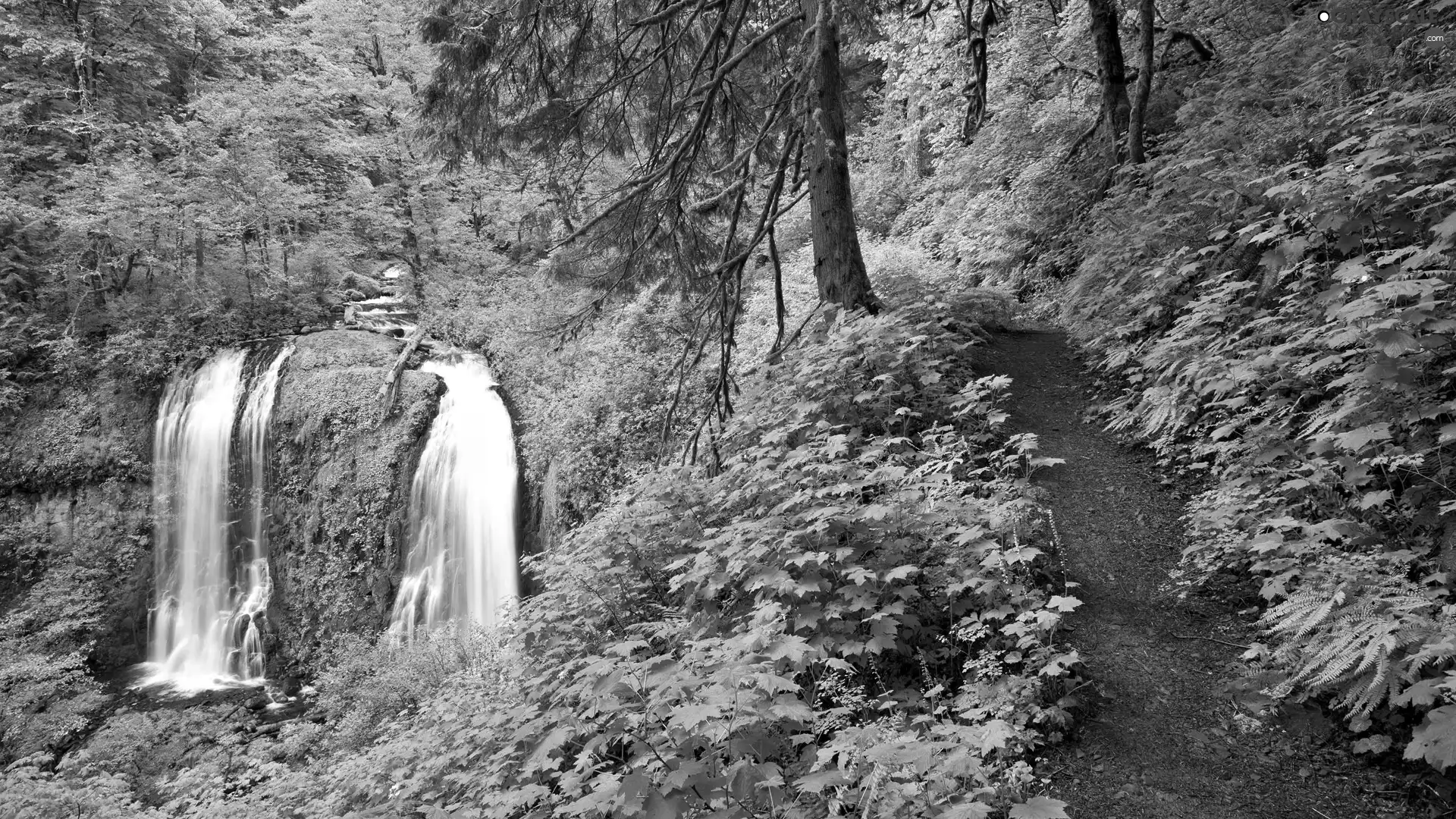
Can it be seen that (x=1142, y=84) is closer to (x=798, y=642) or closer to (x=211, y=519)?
(x=798, y=642)

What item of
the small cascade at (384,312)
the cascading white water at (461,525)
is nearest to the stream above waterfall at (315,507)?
the cascading white water at (461,525)

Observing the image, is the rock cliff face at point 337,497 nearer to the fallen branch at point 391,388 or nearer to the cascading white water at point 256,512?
the fallen branch at point 391,388

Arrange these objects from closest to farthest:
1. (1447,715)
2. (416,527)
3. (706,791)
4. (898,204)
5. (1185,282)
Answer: (1447,715) < (706,791) < (1185,282) < (416,527) < (898,204)

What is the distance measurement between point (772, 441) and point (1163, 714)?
250cm

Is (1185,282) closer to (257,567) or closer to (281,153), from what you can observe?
(257,567)

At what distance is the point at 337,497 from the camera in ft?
39.1

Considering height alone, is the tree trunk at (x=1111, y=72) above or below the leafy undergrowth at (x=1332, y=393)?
above

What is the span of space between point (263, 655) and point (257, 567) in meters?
1.74

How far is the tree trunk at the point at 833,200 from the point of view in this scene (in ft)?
17.5

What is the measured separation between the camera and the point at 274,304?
1562cm

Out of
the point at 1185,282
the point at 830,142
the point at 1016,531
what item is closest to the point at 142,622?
the point at 830,142

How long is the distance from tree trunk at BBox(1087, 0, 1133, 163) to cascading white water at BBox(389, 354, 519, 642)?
9.93 m

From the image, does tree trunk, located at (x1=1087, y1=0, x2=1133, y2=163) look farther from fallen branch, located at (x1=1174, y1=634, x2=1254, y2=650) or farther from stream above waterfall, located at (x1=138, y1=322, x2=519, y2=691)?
stream above waterfall, located at (x1=138, y1=322, x2=519, y2=691)

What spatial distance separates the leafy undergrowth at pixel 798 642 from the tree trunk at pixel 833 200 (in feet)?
1.63
